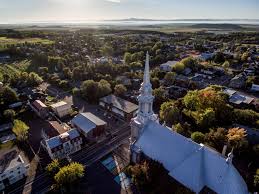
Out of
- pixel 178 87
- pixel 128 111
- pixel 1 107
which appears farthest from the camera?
pixel 178 87

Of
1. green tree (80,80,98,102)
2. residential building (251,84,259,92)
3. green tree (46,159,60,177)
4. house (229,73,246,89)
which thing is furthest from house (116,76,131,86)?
residential building (251,84,259,92)

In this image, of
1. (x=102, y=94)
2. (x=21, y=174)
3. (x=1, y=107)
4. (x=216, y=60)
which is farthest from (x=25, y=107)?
(x=216, y=60)

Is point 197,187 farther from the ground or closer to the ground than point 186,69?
farther from the ground

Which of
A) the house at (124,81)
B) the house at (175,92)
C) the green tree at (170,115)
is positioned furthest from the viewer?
the house at (124,81)

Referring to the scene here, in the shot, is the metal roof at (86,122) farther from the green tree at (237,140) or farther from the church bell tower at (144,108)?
the green tree at (237,140)

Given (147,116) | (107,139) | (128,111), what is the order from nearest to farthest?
1. (147,116)
2. (107,139)
3. (128,111)

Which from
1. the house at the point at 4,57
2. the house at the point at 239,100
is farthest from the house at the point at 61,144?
the house at the point at 4,57

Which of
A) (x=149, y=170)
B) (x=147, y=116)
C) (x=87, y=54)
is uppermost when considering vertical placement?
(x=147, y=116)

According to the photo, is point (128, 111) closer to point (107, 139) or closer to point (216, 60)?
point (107, 139)
